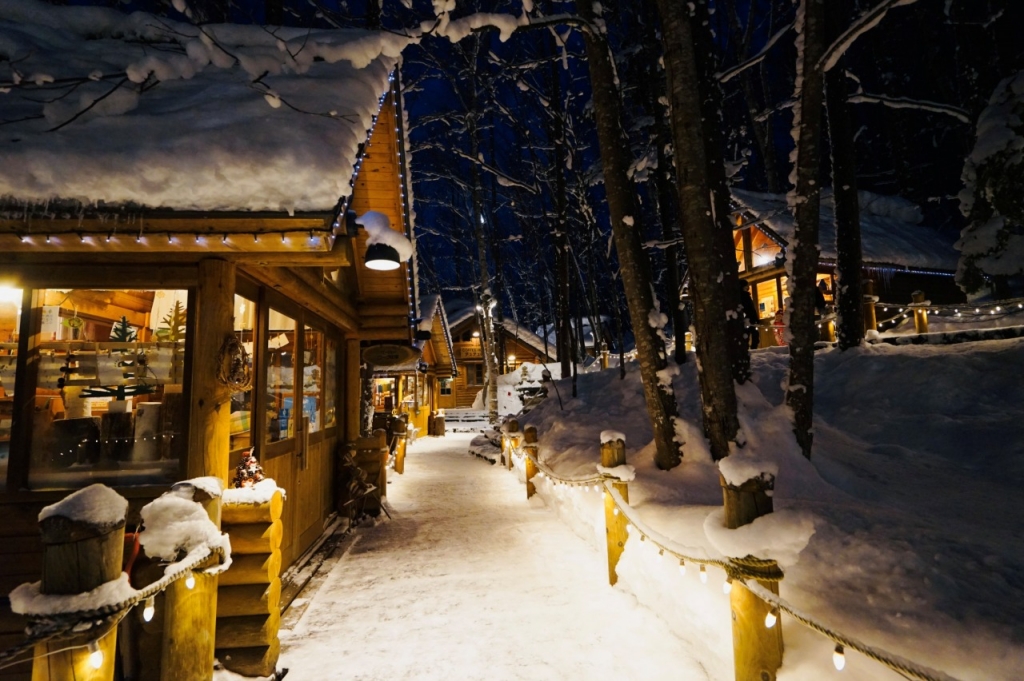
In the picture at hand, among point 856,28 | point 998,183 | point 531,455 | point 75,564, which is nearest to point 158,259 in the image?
point 75,564

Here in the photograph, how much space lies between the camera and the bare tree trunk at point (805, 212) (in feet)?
15.1

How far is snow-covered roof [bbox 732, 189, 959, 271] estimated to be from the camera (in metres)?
18.7

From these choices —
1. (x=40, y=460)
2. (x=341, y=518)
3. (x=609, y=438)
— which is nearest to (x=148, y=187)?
(x=40, y=460)

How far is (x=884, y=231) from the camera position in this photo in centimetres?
2056

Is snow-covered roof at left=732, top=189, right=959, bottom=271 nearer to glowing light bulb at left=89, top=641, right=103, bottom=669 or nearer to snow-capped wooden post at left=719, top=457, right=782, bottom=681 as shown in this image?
snow-capped wooden post at left=719, top=457, right=782, bottom=681

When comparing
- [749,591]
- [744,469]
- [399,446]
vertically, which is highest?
[744,469]

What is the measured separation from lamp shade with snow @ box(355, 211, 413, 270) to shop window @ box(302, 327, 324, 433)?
181cm

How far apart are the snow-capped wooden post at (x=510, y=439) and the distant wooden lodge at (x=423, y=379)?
6543 mm

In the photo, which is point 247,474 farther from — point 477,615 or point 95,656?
point 477,615

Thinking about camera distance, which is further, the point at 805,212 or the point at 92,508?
the point at 805,212

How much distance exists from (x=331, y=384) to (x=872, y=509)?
7.18 meters

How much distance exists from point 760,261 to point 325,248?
22887mm

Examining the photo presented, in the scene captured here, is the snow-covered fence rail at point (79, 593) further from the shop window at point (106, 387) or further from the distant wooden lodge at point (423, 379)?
the distant wooden lodge at point (423, 379)

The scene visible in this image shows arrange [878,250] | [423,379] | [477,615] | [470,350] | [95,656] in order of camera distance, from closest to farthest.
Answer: [95,656]
[477,615]
[878,250]
[423,379]
[470,350]
